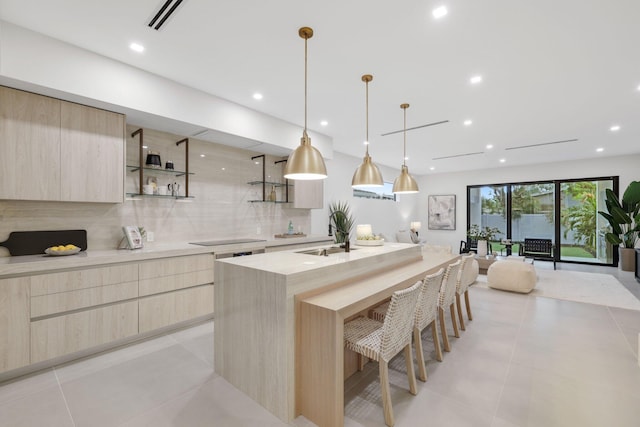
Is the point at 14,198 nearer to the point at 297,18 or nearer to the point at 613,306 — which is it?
the point at 297,18

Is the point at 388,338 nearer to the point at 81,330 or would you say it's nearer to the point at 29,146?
the point at 81,330

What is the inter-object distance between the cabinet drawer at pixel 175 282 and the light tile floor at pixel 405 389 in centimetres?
56

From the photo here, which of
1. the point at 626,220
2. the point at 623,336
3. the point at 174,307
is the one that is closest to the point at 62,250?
the point at 174,307

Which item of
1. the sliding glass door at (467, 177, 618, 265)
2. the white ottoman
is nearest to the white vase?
the sliding glass door at (467, 177, 618, 265)

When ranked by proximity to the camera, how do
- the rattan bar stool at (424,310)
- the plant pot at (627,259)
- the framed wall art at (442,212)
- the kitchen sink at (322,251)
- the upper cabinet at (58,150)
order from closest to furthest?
1. the rattan bar stool at (424,310)
2. the upper cabinet at (58,150)
3. the kitchen sink at (322,251)
4. the plant pot at (627,259)
5. the framed wall art at (442,212)

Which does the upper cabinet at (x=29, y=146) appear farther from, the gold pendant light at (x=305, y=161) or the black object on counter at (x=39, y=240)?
the gold pendant light at (x=305, y=161)

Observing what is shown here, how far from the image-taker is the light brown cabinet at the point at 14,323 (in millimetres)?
2361

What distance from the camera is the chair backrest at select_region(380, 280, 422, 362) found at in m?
1.92

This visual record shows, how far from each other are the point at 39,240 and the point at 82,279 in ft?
2.32

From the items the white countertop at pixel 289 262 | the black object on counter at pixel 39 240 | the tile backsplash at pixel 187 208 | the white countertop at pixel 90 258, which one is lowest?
the white countertop at pixel 90 258

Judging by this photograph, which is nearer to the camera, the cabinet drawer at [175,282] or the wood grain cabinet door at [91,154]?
the wood grain cabinet door at [91,154]

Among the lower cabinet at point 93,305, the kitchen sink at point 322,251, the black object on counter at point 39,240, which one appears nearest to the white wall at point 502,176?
the kitchen sink at point 322,251

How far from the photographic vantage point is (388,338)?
197 cm

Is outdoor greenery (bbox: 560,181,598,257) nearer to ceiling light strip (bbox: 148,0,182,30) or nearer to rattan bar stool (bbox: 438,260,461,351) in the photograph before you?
rattan bar stool (bbox: 438,260,461,351)
